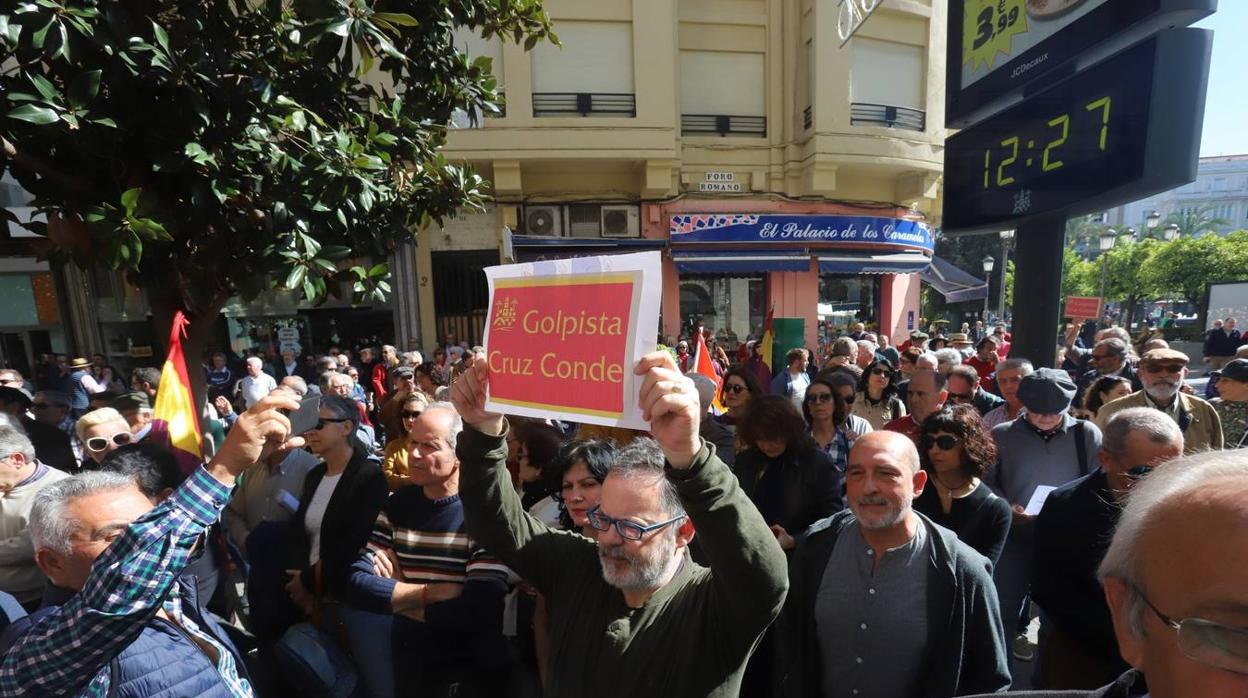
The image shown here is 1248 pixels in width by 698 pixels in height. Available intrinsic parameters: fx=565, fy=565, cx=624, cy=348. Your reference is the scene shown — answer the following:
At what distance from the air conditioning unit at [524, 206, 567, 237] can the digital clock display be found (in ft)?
33.3

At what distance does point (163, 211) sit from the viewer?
8.55 feet

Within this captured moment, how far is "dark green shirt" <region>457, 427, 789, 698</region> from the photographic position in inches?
51.8

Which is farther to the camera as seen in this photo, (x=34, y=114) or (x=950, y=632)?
(x=34, y=114)

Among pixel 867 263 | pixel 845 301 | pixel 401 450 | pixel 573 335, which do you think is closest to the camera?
pixel 573 335

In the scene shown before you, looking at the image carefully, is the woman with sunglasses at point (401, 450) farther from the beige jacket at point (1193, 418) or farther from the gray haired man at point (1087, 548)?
the beige jacket at point (1193, 418)

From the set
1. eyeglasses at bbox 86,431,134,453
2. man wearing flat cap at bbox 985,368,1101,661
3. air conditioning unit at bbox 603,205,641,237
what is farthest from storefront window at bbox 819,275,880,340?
eyeglasses at bbox 86,431,134,453

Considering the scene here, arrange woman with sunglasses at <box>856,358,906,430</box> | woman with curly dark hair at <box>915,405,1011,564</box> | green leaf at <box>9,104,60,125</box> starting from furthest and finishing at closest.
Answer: woman with sunglasses at <box>856,358,906,430</box>, woman with curly dark hair at <box>915,405,1011,564</box>, green leaf at <box>9,104,60,125</box>

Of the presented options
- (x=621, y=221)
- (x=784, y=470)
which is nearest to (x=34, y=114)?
(x=784, y=470)

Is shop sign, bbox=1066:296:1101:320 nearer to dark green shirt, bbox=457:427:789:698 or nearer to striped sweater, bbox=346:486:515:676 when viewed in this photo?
dark green shirt, bbox=457:427:789:698

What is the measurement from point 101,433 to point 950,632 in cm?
452

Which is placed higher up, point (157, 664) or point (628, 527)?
point (628, 527)

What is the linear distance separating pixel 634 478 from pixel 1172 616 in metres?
1.13

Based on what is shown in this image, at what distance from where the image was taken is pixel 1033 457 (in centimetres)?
335

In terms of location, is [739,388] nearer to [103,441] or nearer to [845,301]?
[103,441]
